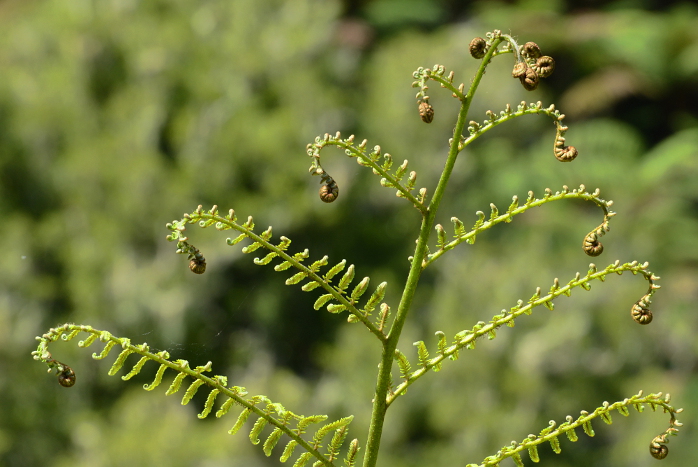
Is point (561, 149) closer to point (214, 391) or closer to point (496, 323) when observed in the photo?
point (496, 323)

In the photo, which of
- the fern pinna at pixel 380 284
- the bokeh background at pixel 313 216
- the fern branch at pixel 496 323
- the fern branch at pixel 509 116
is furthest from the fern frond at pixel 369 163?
the bokeh background at pixel 313 216

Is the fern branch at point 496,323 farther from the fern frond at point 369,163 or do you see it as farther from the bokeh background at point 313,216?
the bokeh background at point 313,216

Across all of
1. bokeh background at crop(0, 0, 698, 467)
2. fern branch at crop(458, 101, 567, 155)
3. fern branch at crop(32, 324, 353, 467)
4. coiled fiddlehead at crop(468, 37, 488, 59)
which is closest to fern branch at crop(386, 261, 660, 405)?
fern branch at crop(32, 324, 353, 467)

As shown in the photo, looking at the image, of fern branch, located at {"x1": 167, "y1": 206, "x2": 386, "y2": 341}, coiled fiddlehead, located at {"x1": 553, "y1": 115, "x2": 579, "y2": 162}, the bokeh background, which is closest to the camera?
fern branch, located at {"x1": 167, "y1": 206, "x2": 386, "y2": 341}

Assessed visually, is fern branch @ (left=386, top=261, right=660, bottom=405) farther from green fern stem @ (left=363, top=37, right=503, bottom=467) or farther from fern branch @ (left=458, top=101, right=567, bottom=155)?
fern branch @ (left=458, top=101, right=567, bottom=155)

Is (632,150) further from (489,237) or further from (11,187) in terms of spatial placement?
(11,187)

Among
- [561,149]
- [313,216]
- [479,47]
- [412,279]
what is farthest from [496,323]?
[313,216]

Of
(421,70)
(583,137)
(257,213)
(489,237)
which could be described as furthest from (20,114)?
(421,70)
